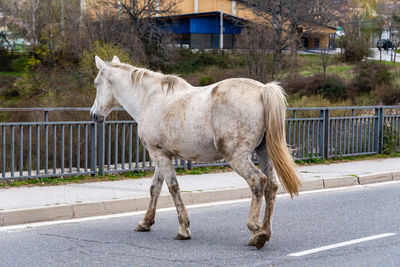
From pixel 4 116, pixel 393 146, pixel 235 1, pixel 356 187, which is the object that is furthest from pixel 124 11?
pixel 356 187

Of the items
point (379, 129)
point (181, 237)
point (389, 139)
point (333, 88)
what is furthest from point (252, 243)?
point (333, 88)

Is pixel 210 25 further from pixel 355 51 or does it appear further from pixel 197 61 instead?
pixel 355 51

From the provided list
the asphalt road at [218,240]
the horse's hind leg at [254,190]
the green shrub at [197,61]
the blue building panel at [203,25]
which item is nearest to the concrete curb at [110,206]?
the asphalt road at [218,240]

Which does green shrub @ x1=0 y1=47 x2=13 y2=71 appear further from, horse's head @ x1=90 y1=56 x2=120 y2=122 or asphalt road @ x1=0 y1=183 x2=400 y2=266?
horse's head @ x1=90 y1=56 x2=120 y2=122

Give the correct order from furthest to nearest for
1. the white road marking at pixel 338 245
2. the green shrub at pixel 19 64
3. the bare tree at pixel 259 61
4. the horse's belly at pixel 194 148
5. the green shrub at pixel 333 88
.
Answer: the green shrub at pixel 19 64, the green shrub at pixel 333 88, the bare tree at pixel 259 61, the horse's belly at pixel 194 148, the white road marking at pixel 338 245

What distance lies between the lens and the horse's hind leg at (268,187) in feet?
22.6

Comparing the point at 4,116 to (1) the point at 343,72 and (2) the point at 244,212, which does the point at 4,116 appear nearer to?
(2) the point at 244,212

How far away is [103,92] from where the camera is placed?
8141 mm

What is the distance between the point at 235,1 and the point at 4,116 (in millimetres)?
48172

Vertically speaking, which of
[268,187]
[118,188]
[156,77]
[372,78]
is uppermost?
[372,78]

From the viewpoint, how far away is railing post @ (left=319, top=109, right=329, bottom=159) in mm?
14492

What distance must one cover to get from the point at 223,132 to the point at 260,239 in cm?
123

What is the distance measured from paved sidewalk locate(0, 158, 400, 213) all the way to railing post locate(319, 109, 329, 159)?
116 centimetres

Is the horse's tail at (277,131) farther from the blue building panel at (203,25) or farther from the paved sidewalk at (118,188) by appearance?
the blue building panel at (203,25)
